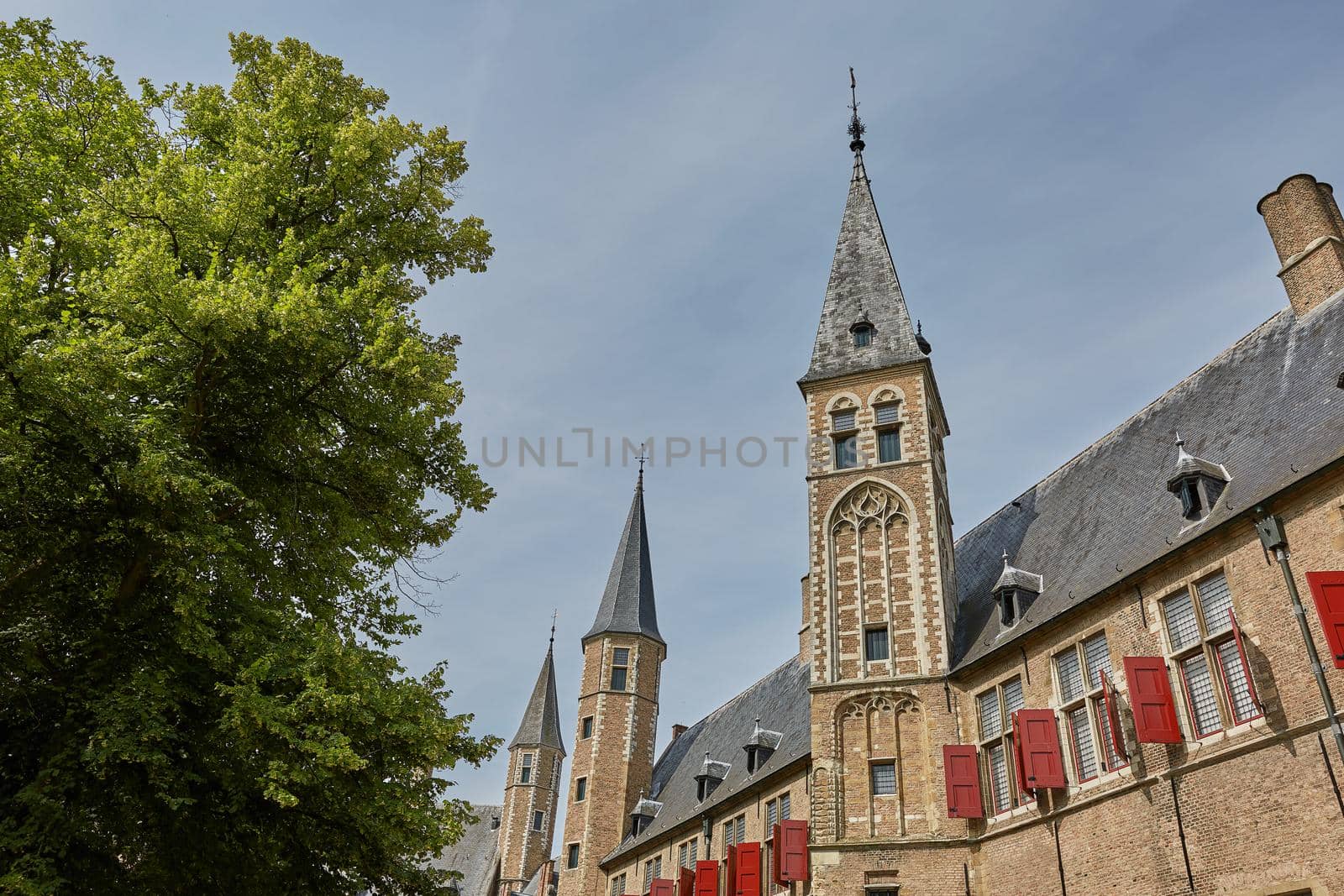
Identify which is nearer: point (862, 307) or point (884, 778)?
point (884, 778)

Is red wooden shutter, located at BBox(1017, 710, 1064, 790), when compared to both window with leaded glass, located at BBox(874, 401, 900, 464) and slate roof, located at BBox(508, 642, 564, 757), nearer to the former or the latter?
window with leaded glass, located at BBox(874, 401, 900, 464)

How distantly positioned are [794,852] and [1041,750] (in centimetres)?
575

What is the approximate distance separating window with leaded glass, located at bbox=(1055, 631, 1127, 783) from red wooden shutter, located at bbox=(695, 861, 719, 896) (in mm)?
11572

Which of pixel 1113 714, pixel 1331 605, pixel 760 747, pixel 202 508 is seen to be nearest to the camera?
pixel 202 508

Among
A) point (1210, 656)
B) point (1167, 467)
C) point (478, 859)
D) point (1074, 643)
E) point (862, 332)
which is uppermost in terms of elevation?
point (862, 332)

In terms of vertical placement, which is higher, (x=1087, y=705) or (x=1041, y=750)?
(x=1087, y=705)

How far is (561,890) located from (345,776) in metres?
27.6

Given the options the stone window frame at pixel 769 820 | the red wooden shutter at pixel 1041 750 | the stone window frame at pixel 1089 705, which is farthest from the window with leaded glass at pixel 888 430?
the stone window frame at pixel 769 820

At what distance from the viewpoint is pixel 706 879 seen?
23312 mm

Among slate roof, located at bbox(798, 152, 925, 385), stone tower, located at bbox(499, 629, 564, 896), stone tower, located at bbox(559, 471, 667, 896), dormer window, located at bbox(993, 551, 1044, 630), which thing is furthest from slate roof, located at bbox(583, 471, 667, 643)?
dormer window, located at bbox(993, 551, 1044, 630)

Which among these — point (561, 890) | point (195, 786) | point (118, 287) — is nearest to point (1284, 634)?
point (195, 786)

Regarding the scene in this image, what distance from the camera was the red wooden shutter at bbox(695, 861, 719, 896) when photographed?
23.1m

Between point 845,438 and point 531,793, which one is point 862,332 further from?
point 531,793

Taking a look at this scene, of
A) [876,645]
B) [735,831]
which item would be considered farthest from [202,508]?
[735,831]
